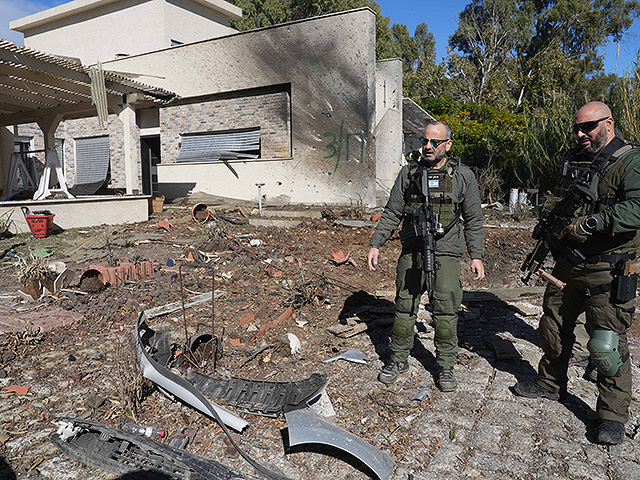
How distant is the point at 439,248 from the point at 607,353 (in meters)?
1.24

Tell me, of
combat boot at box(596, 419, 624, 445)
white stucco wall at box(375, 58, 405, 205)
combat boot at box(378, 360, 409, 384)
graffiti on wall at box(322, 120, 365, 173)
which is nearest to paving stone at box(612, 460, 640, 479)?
combat boot at box(596, 419, 624, 445)

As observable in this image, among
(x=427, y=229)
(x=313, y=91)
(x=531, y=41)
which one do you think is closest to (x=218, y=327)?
(x=427, y=229)

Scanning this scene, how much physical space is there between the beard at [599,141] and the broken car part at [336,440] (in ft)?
7.65

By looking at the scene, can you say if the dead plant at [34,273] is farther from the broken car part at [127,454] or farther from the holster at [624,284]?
the holster at [624,284]

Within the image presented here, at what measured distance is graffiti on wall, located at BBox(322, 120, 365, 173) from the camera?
10922mm

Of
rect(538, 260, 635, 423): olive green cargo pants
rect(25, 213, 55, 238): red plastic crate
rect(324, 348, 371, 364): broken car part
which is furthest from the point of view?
rect(25, 213, 55, 238): red plastic crate

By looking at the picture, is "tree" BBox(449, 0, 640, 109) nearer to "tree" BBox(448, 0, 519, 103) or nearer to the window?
"tree" BBox(448, 0, 519, 103)

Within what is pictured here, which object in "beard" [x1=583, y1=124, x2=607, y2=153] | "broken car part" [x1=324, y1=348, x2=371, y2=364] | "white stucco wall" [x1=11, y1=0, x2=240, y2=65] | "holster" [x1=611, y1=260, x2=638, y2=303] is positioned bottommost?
"broken car part" [x1=324, y1=348, x2=371, y2=364]

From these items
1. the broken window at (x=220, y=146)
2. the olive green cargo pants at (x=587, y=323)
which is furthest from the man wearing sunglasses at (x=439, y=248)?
the broken window at (x=220, y=146)

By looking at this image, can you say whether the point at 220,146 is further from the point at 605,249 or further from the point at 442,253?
the point at 605,249

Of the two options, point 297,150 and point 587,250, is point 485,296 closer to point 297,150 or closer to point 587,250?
point 587,250

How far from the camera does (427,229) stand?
3229mm

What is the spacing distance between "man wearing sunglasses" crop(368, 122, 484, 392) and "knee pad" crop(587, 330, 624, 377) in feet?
→ 2.87

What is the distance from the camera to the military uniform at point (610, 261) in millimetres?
2570
